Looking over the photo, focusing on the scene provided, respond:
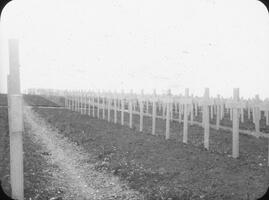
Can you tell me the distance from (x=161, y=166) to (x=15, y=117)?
399cm

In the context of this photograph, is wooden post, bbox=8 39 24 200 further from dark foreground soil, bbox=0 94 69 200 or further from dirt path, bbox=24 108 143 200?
dirt path, bbox=24 108 143 200

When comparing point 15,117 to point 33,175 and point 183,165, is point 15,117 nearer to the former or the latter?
point 33,175

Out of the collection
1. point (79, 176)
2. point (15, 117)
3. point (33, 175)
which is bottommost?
point (79, 176)

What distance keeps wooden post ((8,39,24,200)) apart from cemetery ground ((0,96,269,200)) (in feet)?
2.08

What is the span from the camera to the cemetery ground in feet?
20.5

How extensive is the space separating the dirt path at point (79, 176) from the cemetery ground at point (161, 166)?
0.08m

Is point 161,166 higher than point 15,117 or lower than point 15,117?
lower

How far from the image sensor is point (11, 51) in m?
5.21

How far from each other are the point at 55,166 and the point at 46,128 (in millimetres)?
8002

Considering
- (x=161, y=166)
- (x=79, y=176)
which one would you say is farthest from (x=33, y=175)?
(x=161, y=166)

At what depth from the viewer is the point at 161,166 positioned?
7.97m

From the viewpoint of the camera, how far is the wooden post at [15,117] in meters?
5.13

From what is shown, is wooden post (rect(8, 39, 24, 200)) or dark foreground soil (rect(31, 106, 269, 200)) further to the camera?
dark foreground soil (rect(31, 106, 269, 200))

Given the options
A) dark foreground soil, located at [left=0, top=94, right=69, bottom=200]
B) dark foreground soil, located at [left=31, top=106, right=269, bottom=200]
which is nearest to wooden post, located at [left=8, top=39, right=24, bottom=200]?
dark foreground soil, located at [left=0, top=94, right=69, bottom=200]
